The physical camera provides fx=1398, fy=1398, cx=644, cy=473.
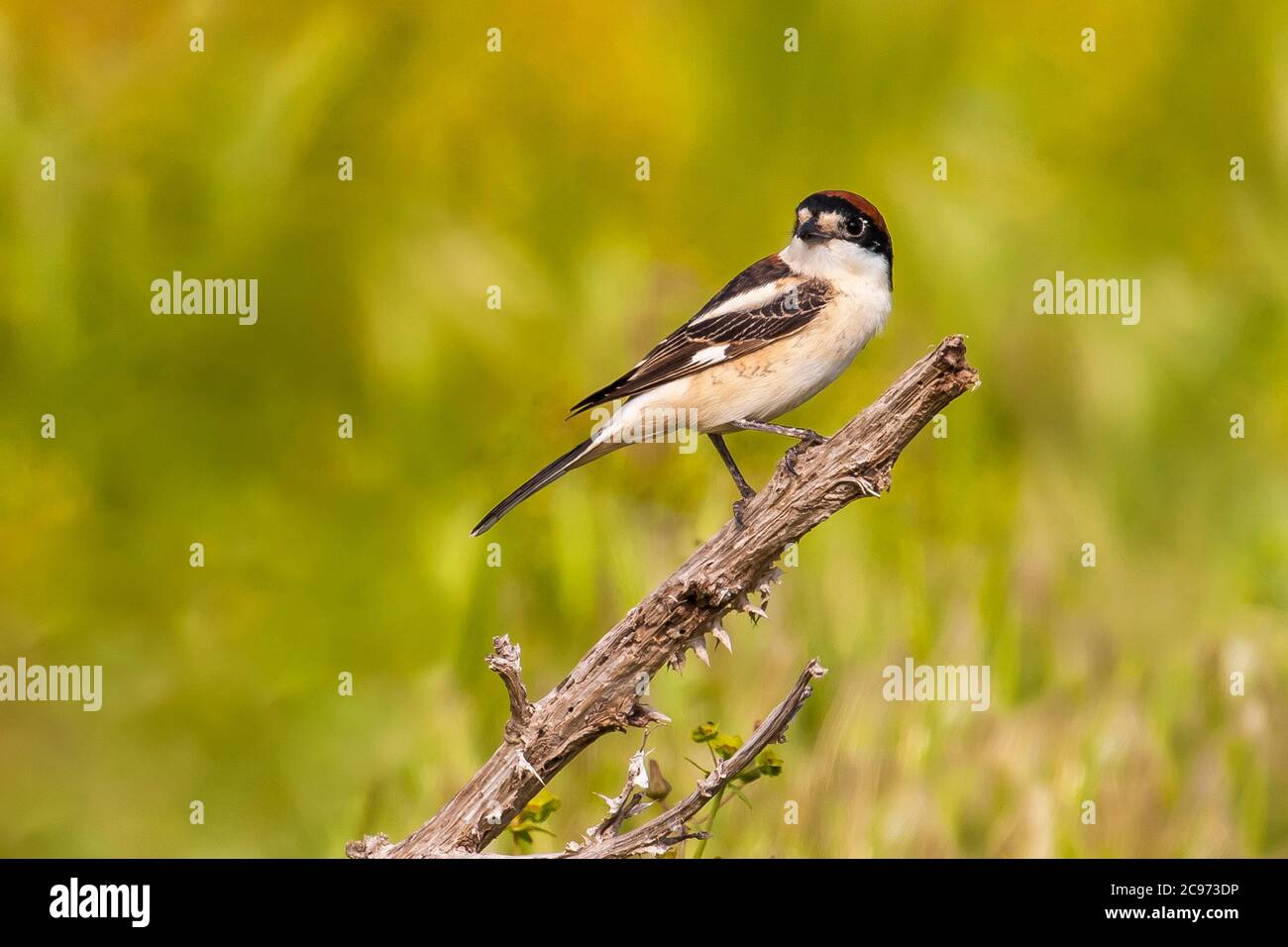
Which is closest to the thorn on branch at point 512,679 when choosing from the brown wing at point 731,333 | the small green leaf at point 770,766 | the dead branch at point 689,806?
the dead branch at point 689,806

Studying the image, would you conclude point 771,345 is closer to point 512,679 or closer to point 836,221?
point 836,221

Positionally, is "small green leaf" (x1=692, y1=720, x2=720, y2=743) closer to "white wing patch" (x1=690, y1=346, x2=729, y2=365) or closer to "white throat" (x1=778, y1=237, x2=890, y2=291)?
"white wing patch" (x1=690, y1=346, x2=729, y2=365)

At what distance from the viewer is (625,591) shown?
7.49 metres

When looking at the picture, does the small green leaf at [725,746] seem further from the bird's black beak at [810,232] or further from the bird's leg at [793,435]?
the bird's black beak at [810,232]

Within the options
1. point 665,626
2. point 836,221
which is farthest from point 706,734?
point 836,221

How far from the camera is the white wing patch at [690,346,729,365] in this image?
6.01 meters

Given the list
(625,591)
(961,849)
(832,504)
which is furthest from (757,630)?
(832,504)

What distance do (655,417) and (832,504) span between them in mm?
1391

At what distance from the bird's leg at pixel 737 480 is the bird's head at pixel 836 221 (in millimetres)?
955

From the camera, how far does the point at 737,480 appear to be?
5.70 m

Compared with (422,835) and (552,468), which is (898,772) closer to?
(552,468)

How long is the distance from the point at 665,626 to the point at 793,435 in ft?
3.71

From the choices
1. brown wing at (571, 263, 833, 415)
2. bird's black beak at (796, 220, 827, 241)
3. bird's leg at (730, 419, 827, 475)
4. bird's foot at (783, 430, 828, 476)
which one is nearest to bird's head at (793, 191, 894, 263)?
bird's black beak at (796, 220, 827, 241)

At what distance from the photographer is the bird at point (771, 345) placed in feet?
19.3
